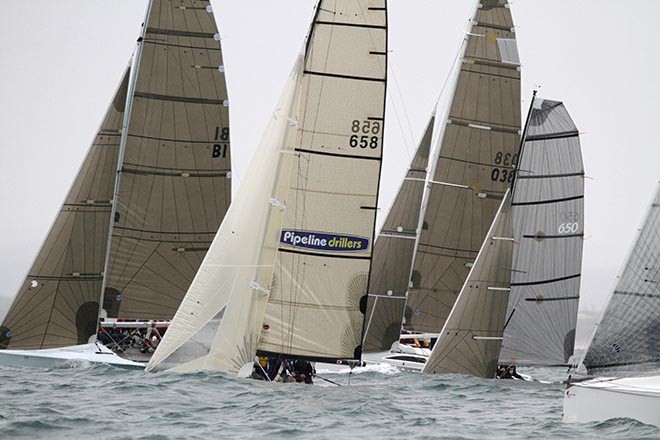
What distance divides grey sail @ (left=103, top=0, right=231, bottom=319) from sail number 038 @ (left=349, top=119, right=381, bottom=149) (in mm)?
6684

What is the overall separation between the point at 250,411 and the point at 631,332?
502cm

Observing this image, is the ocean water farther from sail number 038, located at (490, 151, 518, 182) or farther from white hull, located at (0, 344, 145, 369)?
sail number 038, located at (490, 151, 518, 182)

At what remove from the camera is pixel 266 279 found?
20.4 meters

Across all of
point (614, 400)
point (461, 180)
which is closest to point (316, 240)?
point (614, 400)

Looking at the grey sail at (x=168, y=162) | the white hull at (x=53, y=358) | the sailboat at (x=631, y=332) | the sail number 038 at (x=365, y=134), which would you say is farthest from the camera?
the grey sail at (x=168, y=162)

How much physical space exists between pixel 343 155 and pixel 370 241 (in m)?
1.34

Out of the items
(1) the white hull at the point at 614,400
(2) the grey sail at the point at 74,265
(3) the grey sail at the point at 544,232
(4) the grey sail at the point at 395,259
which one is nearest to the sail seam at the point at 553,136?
(3) the grey sail at the point at 544,232

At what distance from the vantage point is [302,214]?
20.3m

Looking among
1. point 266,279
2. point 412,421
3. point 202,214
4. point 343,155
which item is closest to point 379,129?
point 343,155

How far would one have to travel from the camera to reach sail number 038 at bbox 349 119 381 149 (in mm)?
20281

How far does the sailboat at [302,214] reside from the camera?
66.3 ft

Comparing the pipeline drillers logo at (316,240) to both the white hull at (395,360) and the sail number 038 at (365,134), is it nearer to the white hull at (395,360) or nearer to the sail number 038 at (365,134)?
the sail number 038 at (365,134)

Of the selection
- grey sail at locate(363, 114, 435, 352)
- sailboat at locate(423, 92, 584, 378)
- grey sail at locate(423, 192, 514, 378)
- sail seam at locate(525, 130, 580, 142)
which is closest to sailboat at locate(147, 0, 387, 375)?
grey sail at locate(423, 192, 514, 378)

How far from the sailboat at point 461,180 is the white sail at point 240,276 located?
10117 millimetres
